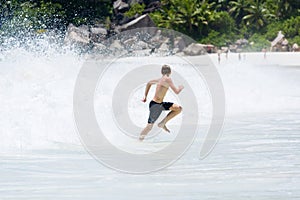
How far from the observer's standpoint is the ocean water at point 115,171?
740cm

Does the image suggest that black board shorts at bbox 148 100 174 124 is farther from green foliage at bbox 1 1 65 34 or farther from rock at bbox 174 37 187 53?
rock at bbox 174 37 187 53

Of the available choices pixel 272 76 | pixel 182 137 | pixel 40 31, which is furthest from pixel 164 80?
pixel 40 31

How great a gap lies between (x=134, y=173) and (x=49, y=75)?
22.0 feet

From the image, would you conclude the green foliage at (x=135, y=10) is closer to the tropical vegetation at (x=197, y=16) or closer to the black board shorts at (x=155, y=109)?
the tropical vegetation at (x=197, y=16)

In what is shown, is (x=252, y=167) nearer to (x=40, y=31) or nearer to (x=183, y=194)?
(x=183, y=194)

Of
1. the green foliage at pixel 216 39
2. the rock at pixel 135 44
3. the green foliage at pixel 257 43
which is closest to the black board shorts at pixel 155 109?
the rock at pixel 135 44

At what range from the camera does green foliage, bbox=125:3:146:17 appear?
4700 cm

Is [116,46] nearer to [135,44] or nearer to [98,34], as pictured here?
[135,44]

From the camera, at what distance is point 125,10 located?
48.1 metres

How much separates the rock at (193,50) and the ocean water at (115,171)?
25676 millimetres

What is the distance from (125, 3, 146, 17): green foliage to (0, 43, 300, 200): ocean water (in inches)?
1243

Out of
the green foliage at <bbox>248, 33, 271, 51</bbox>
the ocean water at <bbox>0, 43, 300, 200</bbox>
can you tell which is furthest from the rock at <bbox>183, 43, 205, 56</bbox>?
the ocean water at <bbox>0, 43, 300, 200</bbox>

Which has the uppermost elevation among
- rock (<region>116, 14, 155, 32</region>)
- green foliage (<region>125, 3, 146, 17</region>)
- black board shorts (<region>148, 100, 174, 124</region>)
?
green foliage (<region>125, 3, 146, 17</region>)

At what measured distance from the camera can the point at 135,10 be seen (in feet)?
155
